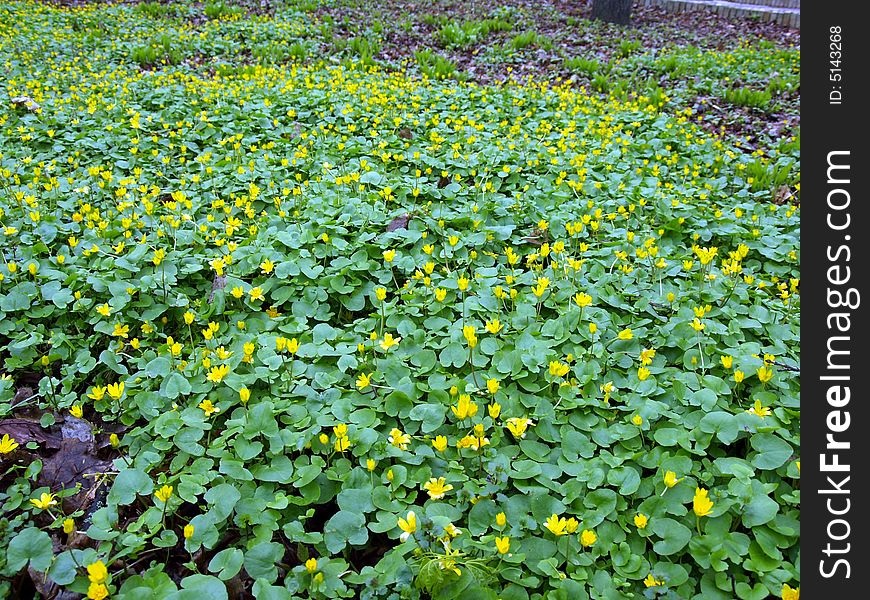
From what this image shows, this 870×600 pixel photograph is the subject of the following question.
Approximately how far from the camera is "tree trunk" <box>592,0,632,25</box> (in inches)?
394

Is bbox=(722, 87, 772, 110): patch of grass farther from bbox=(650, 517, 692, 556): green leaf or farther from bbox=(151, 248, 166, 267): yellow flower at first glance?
bbox=(151, 248, 166, 267): yellow flower

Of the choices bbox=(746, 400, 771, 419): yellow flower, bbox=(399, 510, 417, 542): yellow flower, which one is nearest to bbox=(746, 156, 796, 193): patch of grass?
bbox=(746, 400, 771, 419): yellow flower

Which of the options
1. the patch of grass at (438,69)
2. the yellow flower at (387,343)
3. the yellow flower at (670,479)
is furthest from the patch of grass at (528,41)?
the yellow flower at (670,479)

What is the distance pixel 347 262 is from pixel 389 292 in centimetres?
26

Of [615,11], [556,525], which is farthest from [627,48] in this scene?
[556,525]

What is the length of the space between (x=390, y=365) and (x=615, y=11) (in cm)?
1002

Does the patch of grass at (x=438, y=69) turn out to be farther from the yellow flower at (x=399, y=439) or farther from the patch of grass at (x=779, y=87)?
the yellow flower at (x=399, y=439)

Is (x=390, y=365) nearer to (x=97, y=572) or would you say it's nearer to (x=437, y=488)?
(x=437, y=488)
